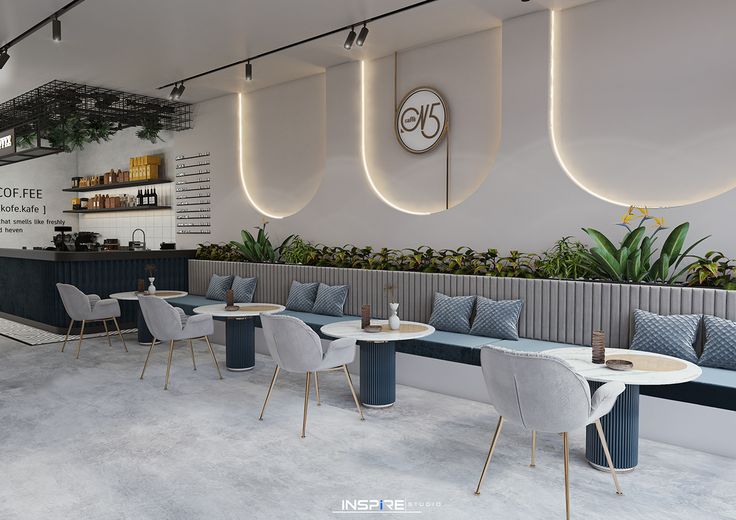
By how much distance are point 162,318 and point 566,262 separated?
347 cm

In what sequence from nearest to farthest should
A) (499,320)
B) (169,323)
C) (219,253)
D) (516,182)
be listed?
(499,320), (169,323), (516,182), (219,253)

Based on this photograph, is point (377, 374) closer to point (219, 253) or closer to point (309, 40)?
point (309, 40)

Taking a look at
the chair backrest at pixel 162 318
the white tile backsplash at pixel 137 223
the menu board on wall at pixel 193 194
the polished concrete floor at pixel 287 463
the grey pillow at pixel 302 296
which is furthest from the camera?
the white tile backsplash at pixel 137 223

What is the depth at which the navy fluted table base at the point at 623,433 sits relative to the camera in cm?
319

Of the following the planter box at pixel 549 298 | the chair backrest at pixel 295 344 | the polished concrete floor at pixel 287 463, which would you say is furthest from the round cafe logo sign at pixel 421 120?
the chair backrest at pixel 295 344

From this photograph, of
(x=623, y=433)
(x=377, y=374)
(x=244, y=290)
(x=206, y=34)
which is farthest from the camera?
(x=244, y=290)

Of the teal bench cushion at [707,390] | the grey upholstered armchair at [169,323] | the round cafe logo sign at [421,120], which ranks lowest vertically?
the teal bench cushion at [707,390]

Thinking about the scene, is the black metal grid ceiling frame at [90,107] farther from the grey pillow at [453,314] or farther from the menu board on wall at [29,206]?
the grey pillow at [453,314]

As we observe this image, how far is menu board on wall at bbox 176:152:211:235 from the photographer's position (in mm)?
8531

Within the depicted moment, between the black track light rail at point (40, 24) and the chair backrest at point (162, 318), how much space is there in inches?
97.5

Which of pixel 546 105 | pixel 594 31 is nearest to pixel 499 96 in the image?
pixel 546 105

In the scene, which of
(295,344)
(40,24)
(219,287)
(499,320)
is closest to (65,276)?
(219,287)

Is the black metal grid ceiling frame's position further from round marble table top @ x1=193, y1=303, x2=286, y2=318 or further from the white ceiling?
round marble table top @ x1=193, y1=303, x2=286, y2=318

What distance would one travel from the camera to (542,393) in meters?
2.68
